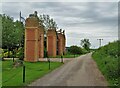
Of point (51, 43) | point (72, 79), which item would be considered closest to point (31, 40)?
point (51, 43)

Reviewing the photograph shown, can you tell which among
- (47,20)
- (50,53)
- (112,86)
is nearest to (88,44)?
(47,20)

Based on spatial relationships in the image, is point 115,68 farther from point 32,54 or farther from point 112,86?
point 32,54

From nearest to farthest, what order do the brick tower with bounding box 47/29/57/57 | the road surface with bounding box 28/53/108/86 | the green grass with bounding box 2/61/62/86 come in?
1. the road surface with bounding box 28/53/108/86
2. the green grass with bounding box 2/61/62/86
3. the brick tower with bounding box 47/29/57/57

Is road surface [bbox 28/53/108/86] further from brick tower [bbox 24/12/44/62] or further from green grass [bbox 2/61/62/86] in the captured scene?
brick tower [bbox 24/12/44/62]

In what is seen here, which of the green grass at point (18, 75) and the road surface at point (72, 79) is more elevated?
the green grass at point (18, 75)

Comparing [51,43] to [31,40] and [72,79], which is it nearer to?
[31,40]

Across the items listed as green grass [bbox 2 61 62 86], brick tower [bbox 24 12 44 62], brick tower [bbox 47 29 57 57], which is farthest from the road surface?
brick tower [bbox 47 29 57 57]

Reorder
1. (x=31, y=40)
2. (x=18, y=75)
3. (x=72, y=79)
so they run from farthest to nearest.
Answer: (x=31, y=40)
(x=18, y=75)
(x=72, y=79)

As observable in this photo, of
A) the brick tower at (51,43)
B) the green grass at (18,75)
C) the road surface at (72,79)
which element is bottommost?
the road surface at (72,79)

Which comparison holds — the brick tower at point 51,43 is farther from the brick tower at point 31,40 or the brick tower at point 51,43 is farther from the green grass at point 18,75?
the green grass at point 18,75

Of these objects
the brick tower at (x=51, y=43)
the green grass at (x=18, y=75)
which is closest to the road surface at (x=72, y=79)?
the green grass at (x=18, y=75)

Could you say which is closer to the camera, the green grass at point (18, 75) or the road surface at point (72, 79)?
the road surface at point (72, 79)

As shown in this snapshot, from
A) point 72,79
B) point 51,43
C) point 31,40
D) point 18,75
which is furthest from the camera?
point 51,43

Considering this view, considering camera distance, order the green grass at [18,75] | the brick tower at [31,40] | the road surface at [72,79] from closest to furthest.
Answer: the road surface at [72,79] → the green grass at [18,75] → the brick tower at [31,40]
